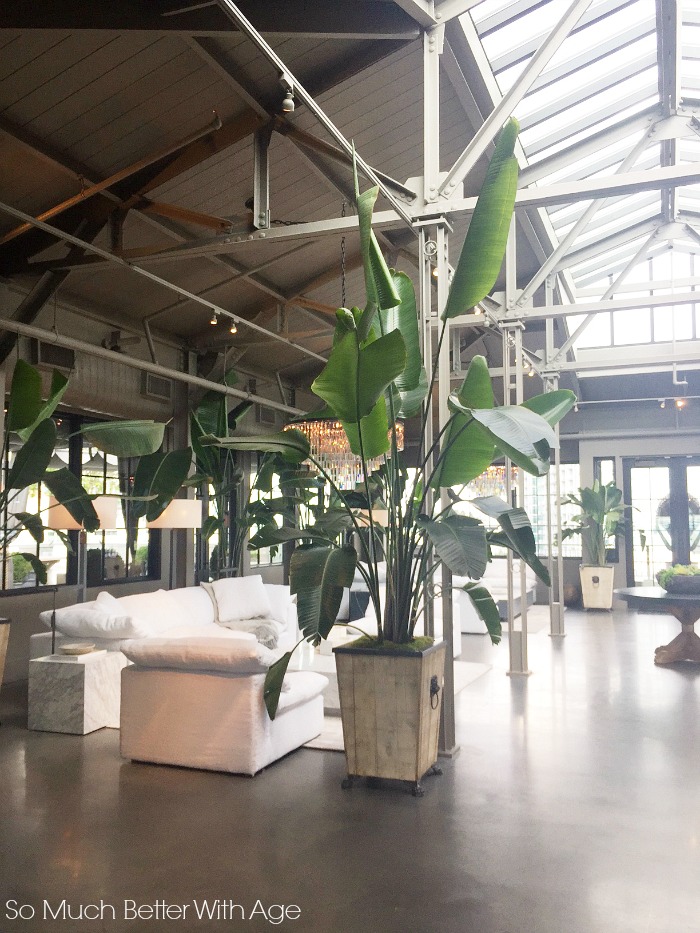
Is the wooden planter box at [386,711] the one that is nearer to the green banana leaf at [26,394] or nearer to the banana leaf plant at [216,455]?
the green banana leaf at [26,394]

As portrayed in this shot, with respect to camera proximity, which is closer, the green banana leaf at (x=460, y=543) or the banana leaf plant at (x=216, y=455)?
the green banana leaf at (x=460, y=543)

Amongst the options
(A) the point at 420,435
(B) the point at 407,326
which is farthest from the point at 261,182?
(A) the point at 420,435

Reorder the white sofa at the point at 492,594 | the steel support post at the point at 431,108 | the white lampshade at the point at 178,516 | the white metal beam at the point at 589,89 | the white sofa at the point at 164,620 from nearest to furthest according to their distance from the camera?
the steel support post at the point at 431,108 < the white sofa at the point at 164,620 < the white metal beam at the point at 589,89 < the white lampshade at the point at 178,516 < the white sofa at the point at 492,594

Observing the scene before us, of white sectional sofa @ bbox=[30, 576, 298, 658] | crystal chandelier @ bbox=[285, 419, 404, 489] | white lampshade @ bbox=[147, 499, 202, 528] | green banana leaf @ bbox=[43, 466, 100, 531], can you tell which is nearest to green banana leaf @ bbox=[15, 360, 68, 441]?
green banana leaf @ bbox=[43, 466, 100, 531]

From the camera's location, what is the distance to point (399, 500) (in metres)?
3.96

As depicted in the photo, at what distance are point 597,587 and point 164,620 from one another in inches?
305

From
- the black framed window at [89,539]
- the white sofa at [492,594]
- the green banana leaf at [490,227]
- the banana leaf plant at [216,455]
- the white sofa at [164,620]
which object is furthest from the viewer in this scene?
the white sofa at [492,594]

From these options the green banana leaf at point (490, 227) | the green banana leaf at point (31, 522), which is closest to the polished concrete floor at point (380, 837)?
the green banana leaf at point (31, 522)

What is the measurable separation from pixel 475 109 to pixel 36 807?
238 inches

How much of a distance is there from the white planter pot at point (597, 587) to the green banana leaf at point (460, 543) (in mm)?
9061

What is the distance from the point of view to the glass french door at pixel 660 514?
12.6m

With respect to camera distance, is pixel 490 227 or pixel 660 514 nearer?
pixel 490 227

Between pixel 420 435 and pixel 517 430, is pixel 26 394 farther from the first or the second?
pixel 517 430

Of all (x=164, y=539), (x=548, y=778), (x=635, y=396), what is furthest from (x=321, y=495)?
(x=548, y=778)
